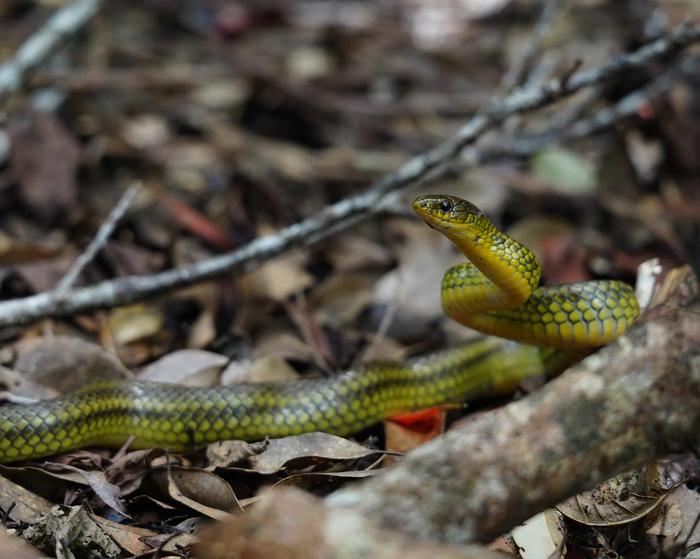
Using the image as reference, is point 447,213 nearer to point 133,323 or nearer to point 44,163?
point 133,323

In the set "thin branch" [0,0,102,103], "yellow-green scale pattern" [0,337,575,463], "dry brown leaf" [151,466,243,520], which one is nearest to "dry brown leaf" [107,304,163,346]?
"yellow-green scale pattern" [0,337,575,463]

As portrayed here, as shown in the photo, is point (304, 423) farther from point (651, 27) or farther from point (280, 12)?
point (280, 12)

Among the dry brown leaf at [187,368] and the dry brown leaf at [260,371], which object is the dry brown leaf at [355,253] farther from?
the dry brown leaf at [187,368]

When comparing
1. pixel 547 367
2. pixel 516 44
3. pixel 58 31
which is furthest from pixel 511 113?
pixel 516 44

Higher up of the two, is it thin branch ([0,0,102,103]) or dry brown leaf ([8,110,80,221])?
thin branch ([0,0,102,103])

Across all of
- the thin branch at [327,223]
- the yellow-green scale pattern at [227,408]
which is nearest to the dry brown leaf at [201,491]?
the yellow-green scale pattern at [227,408]

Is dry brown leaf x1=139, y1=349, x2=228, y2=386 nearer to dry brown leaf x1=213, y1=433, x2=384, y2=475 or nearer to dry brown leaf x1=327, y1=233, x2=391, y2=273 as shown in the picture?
dry brown leaf x1=213, y1=433, x2=384, y2=475

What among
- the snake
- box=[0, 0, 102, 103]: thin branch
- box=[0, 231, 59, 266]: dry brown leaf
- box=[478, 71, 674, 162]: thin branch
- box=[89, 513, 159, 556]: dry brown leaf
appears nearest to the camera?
box=[89, 513, 159, 556]: dry brown leaf
